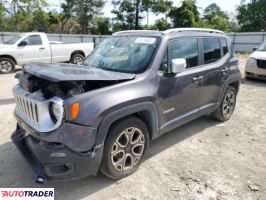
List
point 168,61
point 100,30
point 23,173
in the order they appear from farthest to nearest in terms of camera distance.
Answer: point 100,30, point 168,61, point 23,173

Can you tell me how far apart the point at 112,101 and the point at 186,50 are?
1871 mm

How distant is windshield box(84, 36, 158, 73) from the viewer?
4012 mm

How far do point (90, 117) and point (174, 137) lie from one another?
2.33 meters

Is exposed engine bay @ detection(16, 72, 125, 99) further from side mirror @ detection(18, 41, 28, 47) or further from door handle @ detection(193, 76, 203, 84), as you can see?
side mirror @ detection(18, 41, 28, 47)

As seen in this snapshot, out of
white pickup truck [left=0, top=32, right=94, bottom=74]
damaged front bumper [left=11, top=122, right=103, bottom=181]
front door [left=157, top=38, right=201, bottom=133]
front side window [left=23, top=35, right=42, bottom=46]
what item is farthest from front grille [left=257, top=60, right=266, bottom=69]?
front side window [left=23, top=35, right=42, bottom=46]

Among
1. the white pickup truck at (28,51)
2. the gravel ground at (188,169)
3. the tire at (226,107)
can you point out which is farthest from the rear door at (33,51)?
the tire at (226,107)

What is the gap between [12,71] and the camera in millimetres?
12008

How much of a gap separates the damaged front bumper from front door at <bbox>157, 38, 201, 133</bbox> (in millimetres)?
1259

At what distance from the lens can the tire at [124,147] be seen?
3.41 metres

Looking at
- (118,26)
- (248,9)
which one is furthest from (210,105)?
(248,9)

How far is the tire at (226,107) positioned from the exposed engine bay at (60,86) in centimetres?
286

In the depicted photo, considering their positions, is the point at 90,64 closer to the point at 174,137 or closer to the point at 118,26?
Answer: the point at 174,137

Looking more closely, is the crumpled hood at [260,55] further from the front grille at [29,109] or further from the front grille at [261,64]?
the front grille at [29,109]

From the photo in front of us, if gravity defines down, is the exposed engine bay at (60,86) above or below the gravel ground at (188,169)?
above
